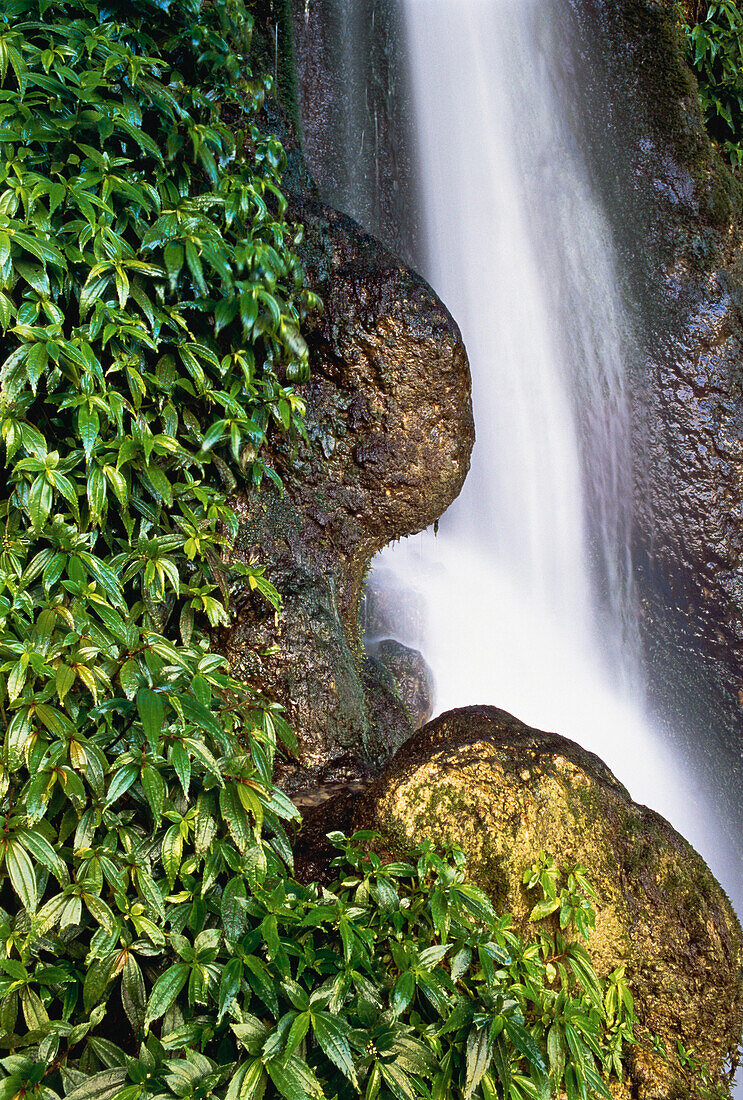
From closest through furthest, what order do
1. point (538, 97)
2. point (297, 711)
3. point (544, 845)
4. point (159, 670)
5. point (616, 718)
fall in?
point (159, 670)
point (544, 845)
point (297, 711)
point (616, 718)
point (538, 97)

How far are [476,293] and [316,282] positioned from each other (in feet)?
15.1

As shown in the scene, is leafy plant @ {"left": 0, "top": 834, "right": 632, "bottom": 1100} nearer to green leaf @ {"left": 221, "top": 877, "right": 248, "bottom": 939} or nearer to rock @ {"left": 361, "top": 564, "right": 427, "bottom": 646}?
green leaf @ {"left": 221, "top": 877, "right": 248, "bottom": 939}

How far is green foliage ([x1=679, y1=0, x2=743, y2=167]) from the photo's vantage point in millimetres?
7211

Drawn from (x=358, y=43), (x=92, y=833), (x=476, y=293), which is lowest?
(x=92, y=833)

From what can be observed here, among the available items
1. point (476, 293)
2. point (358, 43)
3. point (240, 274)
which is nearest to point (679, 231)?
point (476, 293)

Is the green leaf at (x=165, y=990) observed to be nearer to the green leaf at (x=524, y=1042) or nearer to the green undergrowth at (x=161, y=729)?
the green undergrowth at (x=161, y=729)

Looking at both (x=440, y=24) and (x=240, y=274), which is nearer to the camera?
(x=240, y=274)

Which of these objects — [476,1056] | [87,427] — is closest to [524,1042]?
[476,1056]

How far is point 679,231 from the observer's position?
23.1 ft

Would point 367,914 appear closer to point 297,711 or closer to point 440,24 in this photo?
point 297,711

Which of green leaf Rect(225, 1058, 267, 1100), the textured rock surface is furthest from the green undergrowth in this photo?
the textured rock surface

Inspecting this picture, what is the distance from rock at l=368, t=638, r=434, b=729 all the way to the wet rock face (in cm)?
185

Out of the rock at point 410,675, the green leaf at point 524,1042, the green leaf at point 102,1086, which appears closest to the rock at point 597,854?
the green leaf at point 524,1042

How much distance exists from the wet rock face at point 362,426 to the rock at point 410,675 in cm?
185
